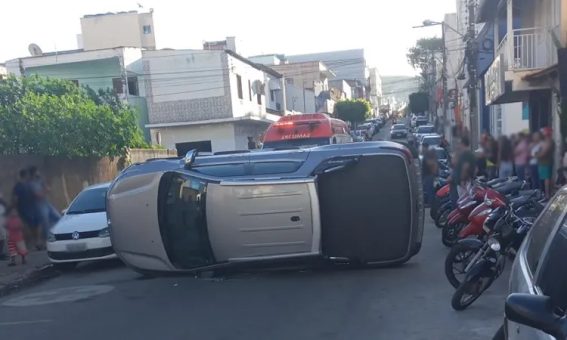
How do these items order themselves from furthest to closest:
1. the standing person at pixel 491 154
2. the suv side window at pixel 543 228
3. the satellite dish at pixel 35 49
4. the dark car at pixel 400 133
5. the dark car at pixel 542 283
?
1. the satellite dish at pixel 35 49
2. the dark car at pixel 400 133
3. the standing person at pixel 491 154
4. the suv side window at pixel 543 228
5. the dark car at pixel 542 283

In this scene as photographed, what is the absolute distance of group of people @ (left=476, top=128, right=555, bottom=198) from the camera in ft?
15.4

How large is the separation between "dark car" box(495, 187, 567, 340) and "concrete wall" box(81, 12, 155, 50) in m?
→ 50.9

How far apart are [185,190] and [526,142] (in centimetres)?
557

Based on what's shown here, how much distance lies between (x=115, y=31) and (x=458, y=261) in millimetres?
49452

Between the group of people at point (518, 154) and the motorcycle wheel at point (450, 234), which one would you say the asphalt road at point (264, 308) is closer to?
the motorcycle wheel at point (450, 234)

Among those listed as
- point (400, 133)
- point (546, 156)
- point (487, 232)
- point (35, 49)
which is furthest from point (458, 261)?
point (35, 49)

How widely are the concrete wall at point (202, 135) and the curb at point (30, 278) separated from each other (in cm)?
2238

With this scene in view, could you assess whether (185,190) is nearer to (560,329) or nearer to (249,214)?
(249,214)

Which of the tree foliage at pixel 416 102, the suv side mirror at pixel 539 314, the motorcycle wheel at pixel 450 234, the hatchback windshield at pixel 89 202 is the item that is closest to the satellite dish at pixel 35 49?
the hatchback windshield at pixel 89 202

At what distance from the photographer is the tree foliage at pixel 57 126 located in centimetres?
1448

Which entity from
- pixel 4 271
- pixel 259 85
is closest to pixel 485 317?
pixel 4 271

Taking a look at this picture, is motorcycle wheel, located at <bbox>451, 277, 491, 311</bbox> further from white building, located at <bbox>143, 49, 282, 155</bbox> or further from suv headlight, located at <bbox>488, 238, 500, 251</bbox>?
white building, located at <bbox>143, 49, 282, 155</bbox>

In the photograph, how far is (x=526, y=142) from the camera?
4727mm

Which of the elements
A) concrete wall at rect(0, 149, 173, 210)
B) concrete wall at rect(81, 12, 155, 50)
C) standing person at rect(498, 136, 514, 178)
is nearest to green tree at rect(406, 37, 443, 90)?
concrete wall at rect(81, 12, 155, 50)
